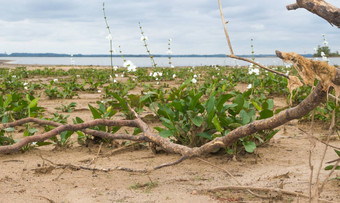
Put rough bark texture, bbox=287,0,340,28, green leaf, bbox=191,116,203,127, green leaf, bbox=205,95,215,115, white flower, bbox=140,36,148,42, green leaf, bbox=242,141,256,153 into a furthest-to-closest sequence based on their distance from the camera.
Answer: white flower, bbox=140,36,148,42
green leaf, bbox=205,95,215,115
green leaf, bbox=191,116,203,127
green leaf, bbox=242,141,256,153
rough bark texture, bbox=287,0,340,28

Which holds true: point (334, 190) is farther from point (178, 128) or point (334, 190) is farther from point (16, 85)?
point (16, 85)

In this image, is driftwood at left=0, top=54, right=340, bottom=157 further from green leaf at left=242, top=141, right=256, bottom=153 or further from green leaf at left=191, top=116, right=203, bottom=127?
green leaf at left=242, top=141, right=256, bottom=153

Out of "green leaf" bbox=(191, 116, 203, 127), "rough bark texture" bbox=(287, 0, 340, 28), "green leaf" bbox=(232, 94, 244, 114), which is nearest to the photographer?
"rough bark texture" bbox=(287, 0, 340, 28)

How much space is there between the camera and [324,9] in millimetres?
1640

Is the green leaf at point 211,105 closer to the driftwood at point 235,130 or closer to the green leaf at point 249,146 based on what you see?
the green leaf at point 249,146

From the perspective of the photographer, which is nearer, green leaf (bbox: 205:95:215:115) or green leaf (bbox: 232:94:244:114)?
green leaf (bbox: 205:95:215:115)

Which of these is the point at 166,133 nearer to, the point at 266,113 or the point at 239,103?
the point at 239,103

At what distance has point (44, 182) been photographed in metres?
2.61

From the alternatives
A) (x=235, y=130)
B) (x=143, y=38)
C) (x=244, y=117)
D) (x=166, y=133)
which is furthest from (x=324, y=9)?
(x=143, y=38)

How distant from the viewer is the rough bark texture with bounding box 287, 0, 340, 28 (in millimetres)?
1620

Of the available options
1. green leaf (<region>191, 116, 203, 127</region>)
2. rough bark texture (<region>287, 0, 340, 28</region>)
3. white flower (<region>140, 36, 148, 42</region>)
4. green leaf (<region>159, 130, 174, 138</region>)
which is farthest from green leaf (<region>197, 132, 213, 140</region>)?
white flower (<region>140, 36, 148, 42</region>)

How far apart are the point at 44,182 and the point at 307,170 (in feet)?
6.62

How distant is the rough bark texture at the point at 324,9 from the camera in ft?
5.32

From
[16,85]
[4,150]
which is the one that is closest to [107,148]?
[4,150]
